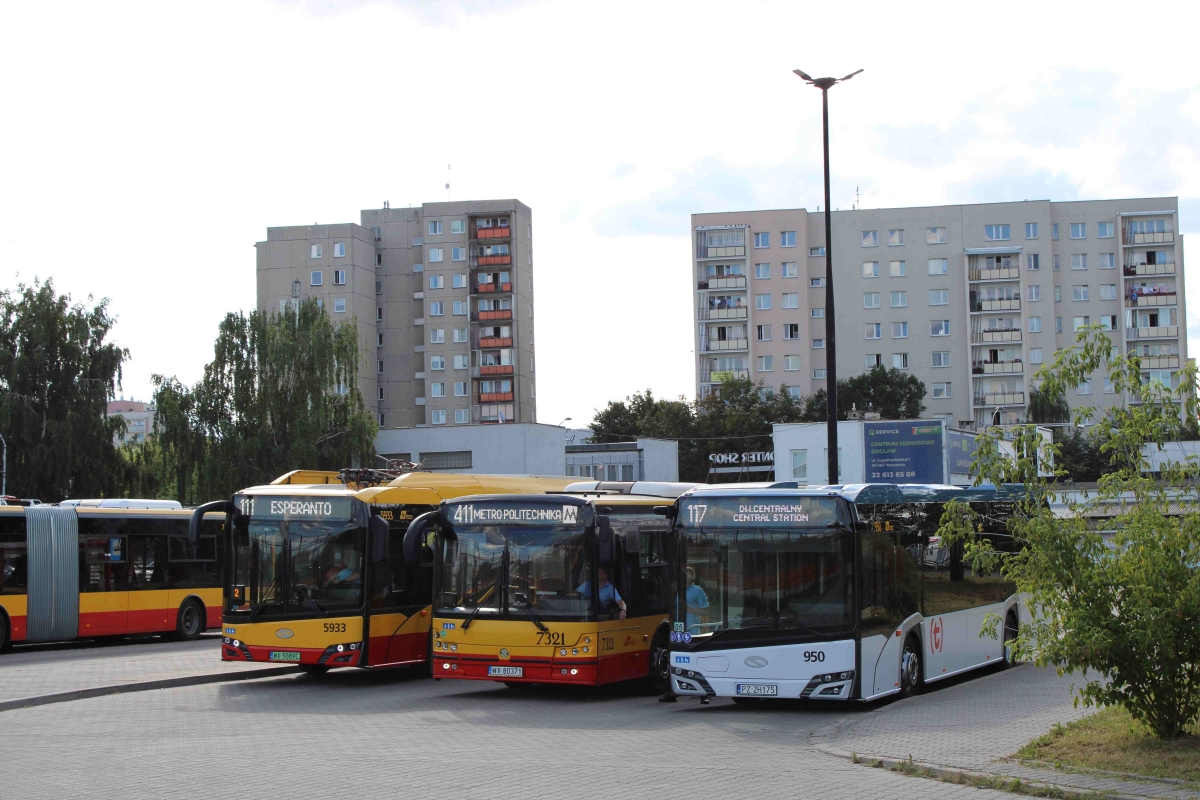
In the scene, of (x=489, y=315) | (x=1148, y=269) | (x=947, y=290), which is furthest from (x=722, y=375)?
(x=1148, y=269)

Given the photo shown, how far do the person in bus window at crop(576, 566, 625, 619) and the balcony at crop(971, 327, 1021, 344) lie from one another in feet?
275

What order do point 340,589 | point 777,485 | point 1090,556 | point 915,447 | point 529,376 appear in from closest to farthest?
point 1090,556 → point 777,485 → point 340,589 → point 915,447 → point 529,376

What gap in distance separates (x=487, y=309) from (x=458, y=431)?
30.3 m

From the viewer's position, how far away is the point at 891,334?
317 ft

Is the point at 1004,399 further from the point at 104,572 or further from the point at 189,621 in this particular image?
the point at 104,572

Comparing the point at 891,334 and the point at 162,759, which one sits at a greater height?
the point at 891,334

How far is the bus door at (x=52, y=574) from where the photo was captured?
26.2m

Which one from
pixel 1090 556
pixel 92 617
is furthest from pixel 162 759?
pixel 92 617

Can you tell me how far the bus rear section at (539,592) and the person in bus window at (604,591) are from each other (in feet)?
0.04

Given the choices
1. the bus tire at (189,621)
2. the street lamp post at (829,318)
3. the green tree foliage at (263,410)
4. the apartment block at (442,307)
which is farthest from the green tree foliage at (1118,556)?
the apartment block at (442,307)

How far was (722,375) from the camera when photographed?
92.4 m

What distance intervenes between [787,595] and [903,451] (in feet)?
124

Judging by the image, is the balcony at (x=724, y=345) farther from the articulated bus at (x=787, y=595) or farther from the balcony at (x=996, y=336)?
the articulated bus at (x=787, y=595)

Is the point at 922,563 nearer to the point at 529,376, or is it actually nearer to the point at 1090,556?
the point at 1090,556
